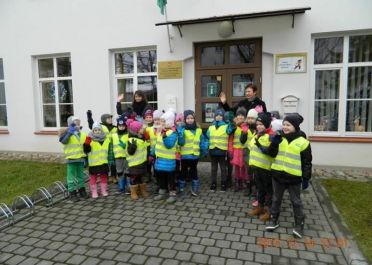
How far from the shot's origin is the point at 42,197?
5.21 meters

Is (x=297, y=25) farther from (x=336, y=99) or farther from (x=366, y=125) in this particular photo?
(x=366, y=125)

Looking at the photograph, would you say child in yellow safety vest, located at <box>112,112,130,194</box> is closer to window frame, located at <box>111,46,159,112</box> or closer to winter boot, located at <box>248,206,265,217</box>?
winter boot, located at <box>248,206,265,217</box>

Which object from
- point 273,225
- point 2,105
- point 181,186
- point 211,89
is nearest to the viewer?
point 273,225

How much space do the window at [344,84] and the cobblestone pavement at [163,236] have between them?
3059 millimetres

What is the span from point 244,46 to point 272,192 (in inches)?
170

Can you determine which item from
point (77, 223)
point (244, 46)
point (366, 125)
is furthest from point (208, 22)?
point (77, 223)

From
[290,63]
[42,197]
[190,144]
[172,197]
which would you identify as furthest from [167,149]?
[290,63]

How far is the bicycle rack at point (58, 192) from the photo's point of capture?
5.16 meters

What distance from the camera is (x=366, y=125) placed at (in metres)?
7.04

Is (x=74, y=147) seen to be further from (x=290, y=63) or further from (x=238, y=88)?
(x=290, y=63)

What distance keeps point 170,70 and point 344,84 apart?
4.04 m

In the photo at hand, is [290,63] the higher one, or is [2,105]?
[290,63]

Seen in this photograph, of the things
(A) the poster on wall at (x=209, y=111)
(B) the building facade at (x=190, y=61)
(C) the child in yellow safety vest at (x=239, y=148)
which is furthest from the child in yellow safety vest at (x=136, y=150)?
(A) the poster on wall at (x=209, y=111)

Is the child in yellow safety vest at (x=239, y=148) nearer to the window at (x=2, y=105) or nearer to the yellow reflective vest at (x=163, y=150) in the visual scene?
the yellow reflective vest at (x=163, y=150)
